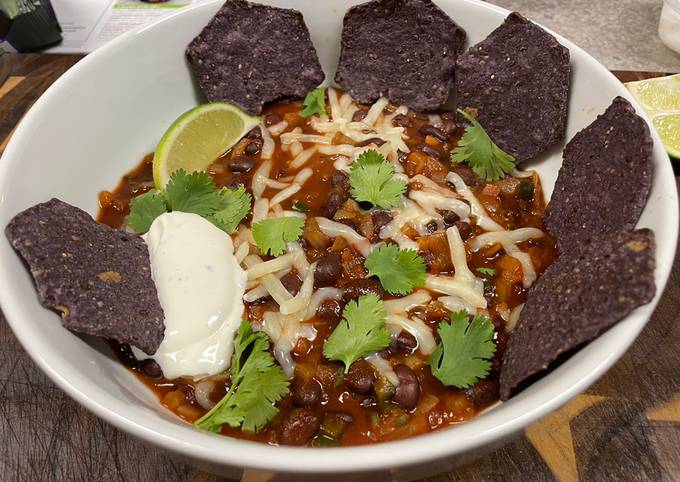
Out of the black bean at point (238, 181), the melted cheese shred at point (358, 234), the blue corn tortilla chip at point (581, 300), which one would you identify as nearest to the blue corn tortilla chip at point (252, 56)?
the melted cheese shred at point (358, 234)

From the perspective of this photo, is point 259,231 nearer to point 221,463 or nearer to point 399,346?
point 399,346

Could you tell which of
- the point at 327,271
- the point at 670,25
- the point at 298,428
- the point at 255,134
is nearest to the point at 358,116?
the point at 255,134

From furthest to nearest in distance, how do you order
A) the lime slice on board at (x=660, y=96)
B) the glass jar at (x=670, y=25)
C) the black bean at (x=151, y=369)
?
the glass jar at (x=670, y=25)
the lime slice on board at (x=660, y=96)
the black bean at (x=151, y=369)

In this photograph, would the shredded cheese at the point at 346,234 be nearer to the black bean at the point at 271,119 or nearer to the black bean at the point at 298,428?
the black bean at the point at 298,428

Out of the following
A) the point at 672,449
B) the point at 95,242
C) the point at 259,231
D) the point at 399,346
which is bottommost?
the point at 672,449

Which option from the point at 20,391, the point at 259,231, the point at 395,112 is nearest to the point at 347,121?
the point at 395,112

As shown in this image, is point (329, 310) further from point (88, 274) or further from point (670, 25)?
point (670, 25)

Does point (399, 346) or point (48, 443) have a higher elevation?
point (399, 346)
